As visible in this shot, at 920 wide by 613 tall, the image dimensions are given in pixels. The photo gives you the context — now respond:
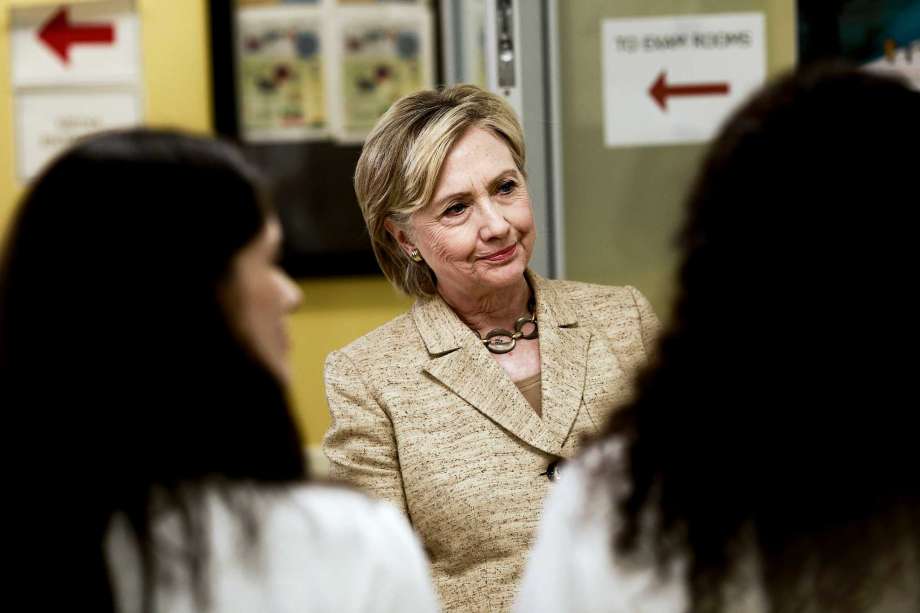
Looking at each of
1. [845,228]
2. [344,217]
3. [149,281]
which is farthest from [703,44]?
[149,281]

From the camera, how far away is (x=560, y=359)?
201cm

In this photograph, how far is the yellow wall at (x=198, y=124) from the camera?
3451 mm

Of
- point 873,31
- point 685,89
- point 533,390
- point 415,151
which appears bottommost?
point 533,390

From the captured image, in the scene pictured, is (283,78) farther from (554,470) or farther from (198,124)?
(554,470)

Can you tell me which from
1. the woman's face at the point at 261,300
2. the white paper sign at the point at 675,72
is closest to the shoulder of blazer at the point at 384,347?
the white paper sign at the point at 675,72

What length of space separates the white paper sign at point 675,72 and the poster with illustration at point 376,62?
96 cm

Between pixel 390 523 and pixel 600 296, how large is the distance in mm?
1280

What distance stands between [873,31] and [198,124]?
2.00 metres

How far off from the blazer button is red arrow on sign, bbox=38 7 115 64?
2.25m

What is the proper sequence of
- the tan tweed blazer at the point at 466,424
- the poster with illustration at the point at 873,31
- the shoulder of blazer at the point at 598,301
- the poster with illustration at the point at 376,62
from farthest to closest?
the poster with illustration at the point at 376,62
the poster with illustration at the point at 873,31
the shoulder of blazer at the point at 598,301
the tan tweed blazer at the point at 466,424

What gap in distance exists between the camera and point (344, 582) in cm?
90

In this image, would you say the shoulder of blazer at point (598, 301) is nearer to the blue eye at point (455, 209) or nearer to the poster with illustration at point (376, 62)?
the blue eye at point (455, 209)

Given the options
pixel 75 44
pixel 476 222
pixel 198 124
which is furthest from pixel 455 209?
pixel 75 44

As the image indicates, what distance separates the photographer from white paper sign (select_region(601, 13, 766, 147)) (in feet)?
8.40
